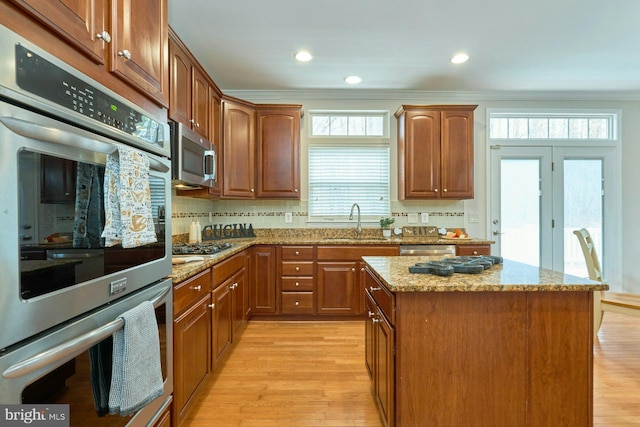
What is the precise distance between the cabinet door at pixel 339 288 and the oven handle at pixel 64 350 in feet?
7.90

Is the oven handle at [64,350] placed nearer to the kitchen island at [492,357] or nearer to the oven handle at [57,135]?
the oven handle at [57,135]

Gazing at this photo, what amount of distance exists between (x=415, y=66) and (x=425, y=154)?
3.24 ft

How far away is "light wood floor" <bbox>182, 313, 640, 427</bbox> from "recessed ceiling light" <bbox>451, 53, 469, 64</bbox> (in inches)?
116

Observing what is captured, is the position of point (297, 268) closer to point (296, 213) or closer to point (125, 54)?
point (296, 213)

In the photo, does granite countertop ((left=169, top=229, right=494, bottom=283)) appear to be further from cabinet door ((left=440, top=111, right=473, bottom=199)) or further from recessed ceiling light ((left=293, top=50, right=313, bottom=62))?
recessed ceiling light ((left=293, top=50, right=313, bottom=62))

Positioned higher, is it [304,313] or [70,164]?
[70,164]

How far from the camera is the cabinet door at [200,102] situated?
2467 mm

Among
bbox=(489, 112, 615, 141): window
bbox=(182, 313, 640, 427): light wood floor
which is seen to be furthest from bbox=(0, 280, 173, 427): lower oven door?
bbox=(489, 112, 615, 141): window

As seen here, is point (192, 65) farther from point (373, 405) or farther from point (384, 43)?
point (373, 405)

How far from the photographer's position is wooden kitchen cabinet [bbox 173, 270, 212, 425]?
155 cm

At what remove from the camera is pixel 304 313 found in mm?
3324

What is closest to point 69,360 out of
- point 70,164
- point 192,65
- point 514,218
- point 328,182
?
point 70,164

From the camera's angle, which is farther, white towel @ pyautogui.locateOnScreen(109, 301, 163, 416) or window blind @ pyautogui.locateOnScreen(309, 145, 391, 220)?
window blind @ pyautogui.locateOnScreen(309, 145, 391, 220)

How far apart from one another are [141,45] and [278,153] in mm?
2311
